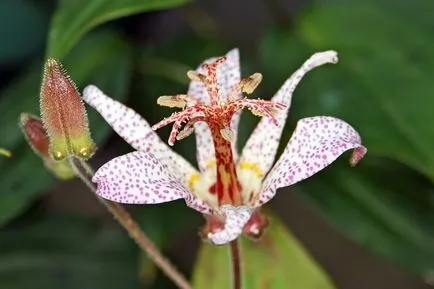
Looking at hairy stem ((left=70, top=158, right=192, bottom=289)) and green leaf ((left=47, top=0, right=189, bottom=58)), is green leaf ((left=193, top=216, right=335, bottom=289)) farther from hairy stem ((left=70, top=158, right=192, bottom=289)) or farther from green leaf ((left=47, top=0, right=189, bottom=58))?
green leaf ((left=47, top=0, right=189, bottom=58))

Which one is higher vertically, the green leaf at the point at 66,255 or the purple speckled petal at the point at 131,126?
the purple speckled petal at the point at 131,126

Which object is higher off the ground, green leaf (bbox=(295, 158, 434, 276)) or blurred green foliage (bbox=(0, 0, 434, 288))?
blurred green foliage (bbox=(0, 0, 434, 288))

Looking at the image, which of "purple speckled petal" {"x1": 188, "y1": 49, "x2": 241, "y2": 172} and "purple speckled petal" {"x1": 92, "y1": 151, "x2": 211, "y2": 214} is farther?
"purple speckled petal" {"x1": 188, "y1": 49, "x2": 241, "y2": 172}

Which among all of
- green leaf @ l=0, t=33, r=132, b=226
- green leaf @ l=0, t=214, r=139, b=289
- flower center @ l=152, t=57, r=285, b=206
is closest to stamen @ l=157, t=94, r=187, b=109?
flower center @ l=152, t=57, r=285, b=206

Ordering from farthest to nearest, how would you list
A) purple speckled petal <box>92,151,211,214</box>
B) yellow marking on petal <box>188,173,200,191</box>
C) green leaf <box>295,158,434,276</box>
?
1. green leaf <box>295,158,434,276</box>
2. yellow marking on petal <box>188,173,200,191</box>
3. purple speckled petal <box>92,151,211,214</box>

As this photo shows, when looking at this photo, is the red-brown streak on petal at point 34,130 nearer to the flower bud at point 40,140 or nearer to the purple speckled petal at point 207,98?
the flower bud at point 40,140

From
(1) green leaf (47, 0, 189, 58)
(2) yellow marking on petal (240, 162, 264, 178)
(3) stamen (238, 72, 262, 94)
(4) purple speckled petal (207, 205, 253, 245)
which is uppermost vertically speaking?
(1) green leaf (47, 0, 189, 58)

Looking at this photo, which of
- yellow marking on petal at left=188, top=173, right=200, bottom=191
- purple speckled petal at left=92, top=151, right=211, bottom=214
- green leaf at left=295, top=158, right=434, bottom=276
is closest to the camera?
purple speckled petal at left=92, top=151, right=211, bottom=214

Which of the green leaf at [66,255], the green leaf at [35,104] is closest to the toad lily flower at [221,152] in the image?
the green leaf at [35,104]
